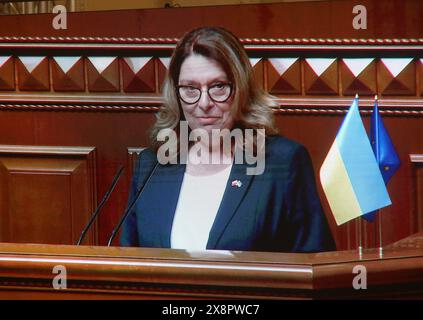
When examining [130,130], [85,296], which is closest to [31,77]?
[130,130]

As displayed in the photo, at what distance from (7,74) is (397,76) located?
4.32 feet

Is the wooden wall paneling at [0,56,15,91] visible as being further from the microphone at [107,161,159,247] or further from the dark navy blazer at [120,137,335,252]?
the dark navy blazer at [120,137,335,252]

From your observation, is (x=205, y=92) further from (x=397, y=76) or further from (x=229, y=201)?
(x=397, y=76)

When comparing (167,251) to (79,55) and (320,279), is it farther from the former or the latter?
(79,55)

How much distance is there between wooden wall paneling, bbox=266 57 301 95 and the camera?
115 inches

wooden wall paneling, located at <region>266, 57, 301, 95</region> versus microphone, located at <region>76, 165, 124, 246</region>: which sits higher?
wooden wall paneling, located at <region>266, 57, 301, 95</region>

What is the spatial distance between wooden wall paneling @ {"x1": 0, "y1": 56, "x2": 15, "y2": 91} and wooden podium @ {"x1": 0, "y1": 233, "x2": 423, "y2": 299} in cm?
59

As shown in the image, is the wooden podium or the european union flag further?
the european union flag

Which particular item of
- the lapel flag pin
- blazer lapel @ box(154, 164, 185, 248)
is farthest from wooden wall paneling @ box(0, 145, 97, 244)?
the lapel flag pin

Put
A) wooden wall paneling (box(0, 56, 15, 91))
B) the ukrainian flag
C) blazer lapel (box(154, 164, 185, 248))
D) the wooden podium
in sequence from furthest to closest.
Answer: wooden wall paneling (box(0, 56, 15, 91)) → blazer lapel (box(154, 164, 185, 248)) → the ukrainian flag → the wooden podium

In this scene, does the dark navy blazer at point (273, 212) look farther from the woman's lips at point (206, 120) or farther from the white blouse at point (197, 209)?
the woman's lips at point (206, 120)
